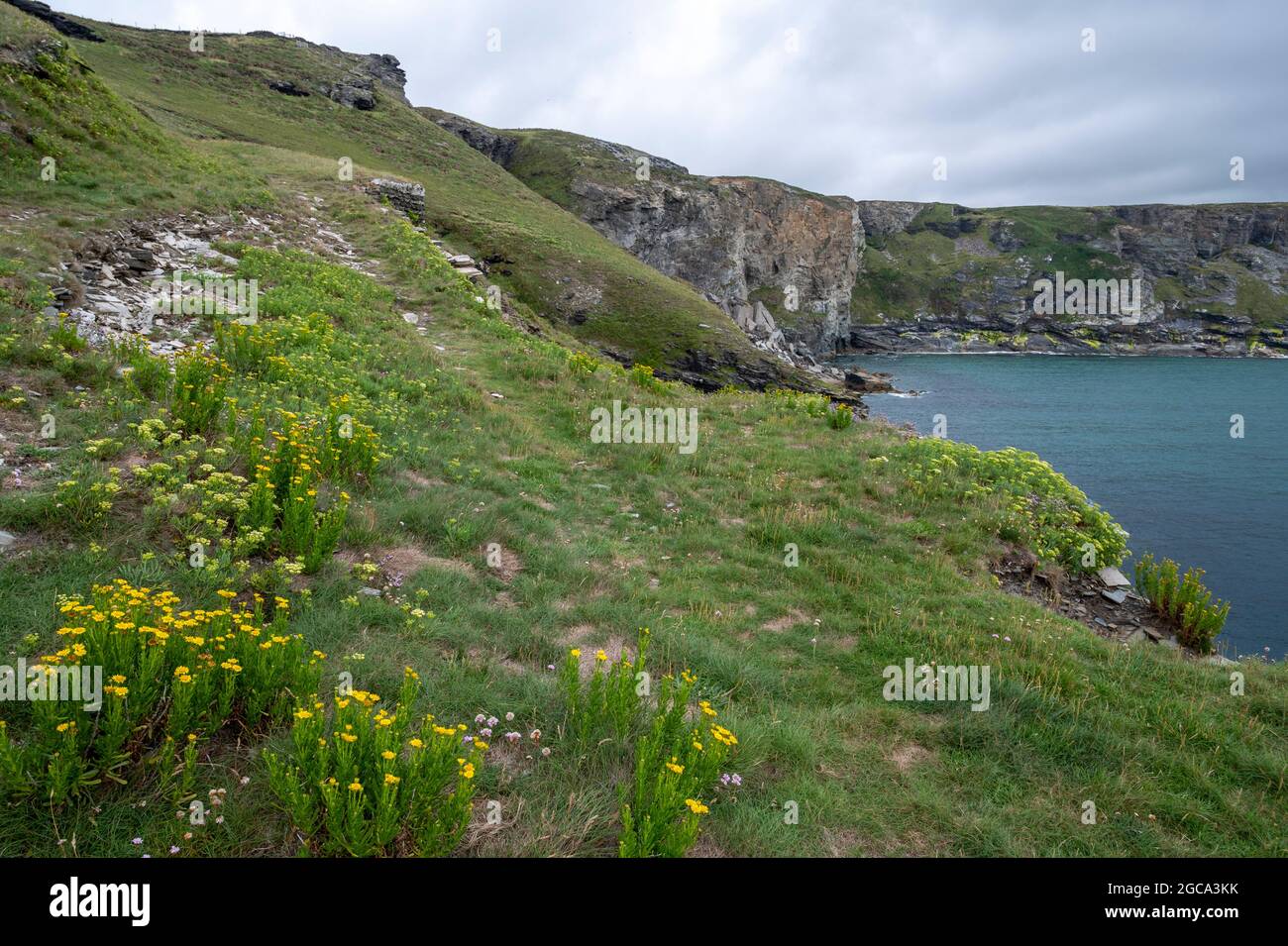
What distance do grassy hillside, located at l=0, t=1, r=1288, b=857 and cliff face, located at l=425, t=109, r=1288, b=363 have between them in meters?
88.8

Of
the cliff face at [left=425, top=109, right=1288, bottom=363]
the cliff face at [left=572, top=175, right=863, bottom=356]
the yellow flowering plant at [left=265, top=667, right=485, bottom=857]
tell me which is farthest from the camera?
the cliff face at [left=425, top=109, right=1288, bottom=363]

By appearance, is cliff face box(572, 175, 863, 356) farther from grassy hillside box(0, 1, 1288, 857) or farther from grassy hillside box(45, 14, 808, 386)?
grassy hillside box(0, 1, 1288, 857)

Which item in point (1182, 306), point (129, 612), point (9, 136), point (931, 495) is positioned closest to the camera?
point (129, 612)

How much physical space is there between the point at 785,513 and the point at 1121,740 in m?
6.04

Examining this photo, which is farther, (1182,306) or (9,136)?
(1182,306)

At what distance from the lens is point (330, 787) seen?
3410 millimetres

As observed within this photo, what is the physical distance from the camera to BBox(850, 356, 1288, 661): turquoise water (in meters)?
24.3

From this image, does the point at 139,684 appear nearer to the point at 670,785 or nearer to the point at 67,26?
the point at 670,785

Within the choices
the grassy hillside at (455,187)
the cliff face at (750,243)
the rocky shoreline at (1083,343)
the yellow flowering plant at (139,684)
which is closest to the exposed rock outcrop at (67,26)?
the grassy hillside at (455,187)

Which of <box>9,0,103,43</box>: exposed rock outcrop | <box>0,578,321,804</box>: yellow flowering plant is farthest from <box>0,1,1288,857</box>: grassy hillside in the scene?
<box>9,0,103,43</box>: exposed rock outcrop

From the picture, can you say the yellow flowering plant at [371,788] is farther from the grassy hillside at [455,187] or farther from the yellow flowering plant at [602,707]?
the grassy hillside at [455,187]
